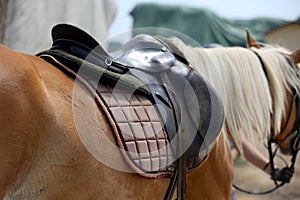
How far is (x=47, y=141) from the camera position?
1.04 metres

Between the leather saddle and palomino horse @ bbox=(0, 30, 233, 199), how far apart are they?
15 centimetres

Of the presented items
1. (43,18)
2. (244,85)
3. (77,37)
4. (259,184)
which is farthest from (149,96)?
(259,184)

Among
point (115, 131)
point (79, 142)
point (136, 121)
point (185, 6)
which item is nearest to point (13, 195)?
point (79, 142)

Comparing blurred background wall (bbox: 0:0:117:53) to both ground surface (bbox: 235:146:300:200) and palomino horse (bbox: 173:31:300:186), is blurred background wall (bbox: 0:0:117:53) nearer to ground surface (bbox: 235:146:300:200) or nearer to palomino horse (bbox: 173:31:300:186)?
palomino horse (bbox: 173:31:300:186)

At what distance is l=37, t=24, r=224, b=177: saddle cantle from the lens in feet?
4.08

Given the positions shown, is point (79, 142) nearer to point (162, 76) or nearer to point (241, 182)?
point (162, 76)

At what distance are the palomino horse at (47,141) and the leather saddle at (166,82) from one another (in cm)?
15

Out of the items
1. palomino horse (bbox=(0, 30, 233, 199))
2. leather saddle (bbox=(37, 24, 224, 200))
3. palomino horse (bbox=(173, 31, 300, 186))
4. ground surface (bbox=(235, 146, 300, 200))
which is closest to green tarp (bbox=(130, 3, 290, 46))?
ground surface (bbox=(235, 146, 300, 200))

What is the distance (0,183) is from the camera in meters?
0.95

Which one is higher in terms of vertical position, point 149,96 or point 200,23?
point 149,96

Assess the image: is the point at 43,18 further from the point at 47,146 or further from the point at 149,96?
the point at 47,146

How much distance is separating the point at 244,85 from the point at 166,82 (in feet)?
1.71

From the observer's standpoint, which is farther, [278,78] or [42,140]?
[278,78]

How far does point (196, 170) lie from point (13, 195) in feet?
2.40
